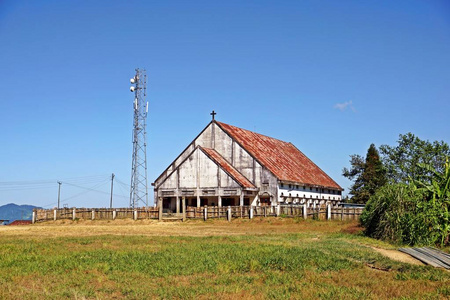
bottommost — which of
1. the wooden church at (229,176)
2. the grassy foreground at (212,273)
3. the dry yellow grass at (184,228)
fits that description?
the grassy foreground at (212,273)

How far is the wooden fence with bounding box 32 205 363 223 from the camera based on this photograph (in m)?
40.5

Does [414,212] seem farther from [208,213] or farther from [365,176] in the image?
[365,176]

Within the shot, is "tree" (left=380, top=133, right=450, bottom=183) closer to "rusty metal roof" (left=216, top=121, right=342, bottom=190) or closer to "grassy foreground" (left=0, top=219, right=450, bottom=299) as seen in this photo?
"rusty metal roof" (left=216, top=121, right=342, bottom=190)

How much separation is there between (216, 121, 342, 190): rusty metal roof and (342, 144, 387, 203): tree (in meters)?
2.74

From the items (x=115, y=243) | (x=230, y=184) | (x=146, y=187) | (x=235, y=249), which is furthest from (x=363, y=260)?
(x=146, y=187)

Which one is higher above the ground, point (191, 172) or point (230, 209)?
point (191, 172)

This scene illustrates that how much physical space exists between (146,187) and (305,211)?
2049cm

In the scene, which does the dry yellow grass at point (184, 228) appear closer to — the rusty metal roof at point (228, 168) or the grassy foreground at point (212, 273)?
the rusty metal roof at point (228, 168)

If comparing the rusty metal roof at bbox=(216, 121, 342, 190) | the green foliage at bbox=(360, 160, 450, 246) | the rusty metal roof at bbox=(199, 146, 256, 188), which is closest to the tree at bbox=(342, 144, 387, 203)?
the rusty metal roof at bbox=(216, 121, 342, 190)

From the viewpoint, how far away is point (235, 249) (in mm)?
21516

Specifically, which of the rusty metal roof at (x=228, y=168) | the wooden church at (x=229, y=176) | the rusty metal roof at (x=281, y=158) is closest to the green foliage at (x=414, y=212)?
the rusty metal roof at (x=228, y=168)

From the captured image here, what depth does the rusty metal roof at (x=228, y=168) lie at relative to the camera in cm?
5047

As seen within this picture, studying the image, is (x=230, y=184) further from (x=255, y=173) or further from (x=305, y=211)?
(x=305, y=211)

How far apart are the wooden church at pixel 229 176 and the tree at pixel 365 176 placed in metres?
7.91
